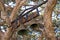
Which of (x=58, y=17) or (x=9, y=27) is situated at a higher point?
(x=9, y=27)

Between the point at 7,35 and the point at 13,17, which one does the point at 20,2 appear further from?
the point at 7,35

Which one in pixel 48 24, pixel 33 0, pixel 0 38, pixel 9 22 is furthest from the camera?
pixel 33 0

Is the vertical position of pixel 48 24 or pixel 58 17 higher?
pixel 48 24

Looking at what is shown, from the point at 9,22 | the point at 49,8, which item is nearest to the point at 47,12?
the point at 49,8

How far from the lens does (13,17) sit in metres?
1.49

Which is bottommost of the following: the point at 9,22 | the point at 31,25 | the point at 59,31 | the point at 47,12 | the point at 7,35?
the point at 59,31

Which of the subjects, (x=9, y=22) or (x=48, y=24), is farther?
(x=9, y=22)

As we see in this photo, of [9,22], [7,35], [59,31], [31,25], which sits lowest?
[59,31]

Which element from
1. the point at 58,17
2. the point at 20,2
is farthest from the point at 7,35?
the point at 58,17

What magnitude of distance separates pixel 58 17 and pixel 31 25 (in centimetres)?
93

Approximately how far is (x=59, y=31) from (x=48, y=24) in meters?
1.73

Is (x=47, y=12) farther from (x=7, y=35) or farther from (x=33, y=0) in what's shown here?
(x=33, y=0)

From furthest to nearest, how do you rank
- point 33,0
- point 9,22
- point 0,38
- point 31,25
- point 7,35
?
point 33,0
point 31,25
point 0,38
point 7,35
point 9,22

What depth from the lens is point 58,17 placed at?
294 cm
